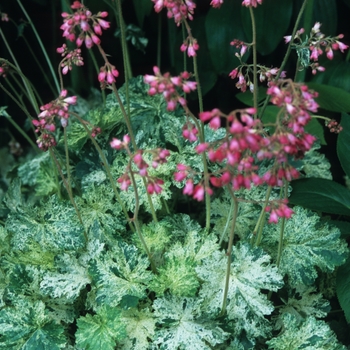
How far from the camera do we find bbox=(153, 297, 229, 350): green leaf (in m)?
1.12

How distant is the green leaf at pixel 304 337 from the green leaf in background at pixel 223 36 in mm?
1054

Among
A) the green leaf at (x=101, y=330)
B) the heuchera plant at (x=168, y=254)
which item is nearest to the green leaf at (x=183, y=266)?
the heuchera plant at (x=168, y=254)

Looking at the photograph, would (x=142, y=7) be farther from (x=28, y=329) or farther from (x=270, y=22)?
(x=28, y=329)

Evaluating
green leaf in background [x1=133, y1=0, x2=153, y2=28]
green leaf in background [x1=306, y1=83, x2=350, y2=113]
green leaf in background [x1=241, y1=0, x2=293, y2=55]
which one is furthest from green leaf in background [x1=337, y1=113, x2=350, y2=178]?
green leaf in background [x1=133, y1=0, x2=153, y2=28]

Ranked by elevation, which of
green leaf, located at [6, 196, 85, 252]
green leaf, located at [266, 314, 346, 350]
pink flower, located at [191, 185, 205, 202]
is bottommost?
green leaf, located at [266, 314, 346, 350]

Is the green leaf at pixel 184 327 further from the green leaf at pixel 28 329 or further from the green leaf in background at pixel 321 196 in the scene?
the green leaf in background at pixel 321 196

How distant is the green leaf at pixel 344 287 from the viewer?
1.28 meters

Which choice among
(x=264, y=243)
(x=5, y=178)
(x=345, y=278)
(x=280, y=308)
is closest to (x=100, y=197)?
(x=264, y=243)

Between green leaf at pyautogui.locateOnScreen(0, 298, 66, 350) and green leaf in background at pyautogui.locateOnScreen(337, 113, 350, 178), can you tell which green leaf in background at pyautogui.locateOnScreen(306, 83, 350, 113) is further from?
green leaf at pyautogui.locateOnScreen(0, 298, 66, 350)

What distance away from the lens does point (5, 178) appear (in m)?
2.12

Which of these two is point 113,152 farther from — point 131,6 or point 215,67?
point 131,6

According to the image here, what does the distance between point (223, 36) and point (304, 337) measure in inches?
46.7

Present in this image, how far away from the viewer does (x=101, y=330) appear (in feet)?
3.75

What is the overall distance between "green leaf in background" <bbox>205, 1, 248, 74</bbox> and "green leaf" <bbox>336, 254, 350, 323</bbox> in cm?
91
